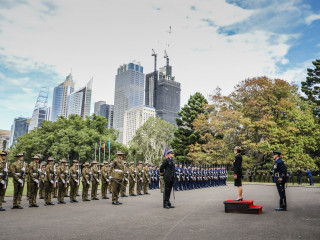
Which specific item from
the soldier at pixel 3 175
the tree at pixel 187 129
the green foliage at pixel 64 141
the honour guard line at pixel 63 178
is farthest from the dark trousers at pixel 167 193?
the green foliage at pixel 64 141

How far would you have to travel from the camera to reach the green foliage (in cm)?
4444

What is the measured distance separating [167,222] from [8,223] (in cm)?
408

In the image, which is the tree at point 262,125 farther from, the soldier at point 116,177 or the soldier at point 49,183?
the soldier at point 49,183

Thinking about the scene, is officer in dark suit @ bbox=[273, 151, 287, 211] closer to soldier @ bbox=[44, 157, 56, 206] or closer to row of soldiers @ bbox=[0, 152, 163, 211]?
row of soldiers @ bbox=[0, 152, 163, 211]

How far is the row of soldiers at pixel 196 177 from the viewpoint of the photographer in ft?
63.7

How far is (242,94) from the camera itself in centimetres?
3572

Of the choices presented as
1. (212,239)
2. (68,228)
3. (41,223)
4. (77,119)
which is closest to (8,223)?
(41,223)

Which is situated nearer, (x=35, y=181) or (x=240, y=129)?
(x=35, y=181)

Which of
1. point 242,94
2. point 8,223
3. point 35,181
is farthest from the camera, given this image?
point 242,94

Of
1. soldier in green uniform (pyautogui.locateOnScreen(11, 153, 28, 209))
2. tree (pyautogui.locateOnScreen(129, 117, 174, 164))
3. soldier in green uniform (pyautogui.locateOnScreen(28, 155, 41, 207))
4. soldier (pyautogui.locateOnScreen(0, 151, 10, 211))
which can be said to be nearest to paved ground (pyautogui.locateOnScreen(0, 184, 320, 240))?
soldier (pyautogui.locateOnScreen(0, 151, 10, 211))

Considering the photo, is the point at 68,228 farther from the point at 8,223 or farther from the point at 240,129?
the point at 240,129

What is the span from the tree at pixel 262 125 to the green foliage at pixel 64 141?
62.7ft

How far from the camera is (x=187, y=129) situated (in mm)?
41844

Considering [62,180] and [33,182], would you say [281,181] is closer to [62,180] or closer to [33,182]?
[62,180]
